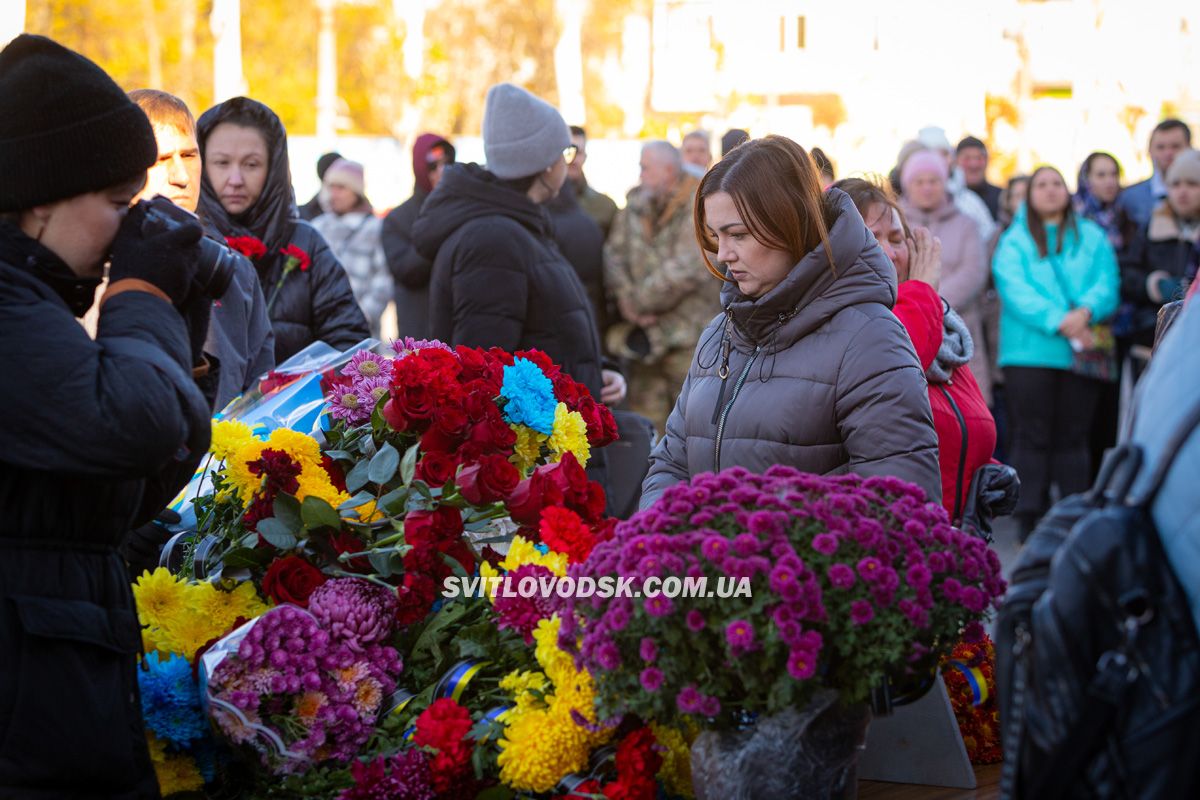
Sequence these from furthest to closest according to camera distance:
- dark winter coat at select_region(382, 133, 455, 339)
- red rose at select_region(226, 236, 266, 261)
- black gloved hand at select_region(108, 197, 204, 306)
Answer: dark winter coat at select_region(382, 133, 455, 339), red rose at select_region(226, 236, 266, 261), black gloved hand at select_region(108, 197, 204, 306)

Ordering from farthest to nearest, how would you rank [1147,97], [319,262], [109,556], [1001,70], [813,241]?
[1001,70], [1147,97], [319,262], [813,241], [109,556]

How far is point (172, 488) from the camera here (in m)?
2.57

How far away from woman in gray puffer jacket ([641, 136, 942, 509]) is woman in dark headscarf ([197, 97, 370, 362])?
199cm

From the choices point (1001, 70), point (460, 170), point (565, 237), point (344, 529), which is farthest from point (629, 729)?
point (1001, 70)

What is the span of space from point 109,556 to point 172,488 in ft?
0.65

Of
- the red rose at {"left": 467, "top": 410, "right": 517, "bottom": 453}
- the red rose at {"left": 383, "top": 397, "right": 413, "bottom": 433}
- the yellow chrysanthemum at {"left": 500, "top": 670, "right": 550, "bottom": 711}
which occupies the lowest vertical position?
the yellow chrysanthemum at {"left": 500, "top": 670, "right": 550, "bottom": 711}

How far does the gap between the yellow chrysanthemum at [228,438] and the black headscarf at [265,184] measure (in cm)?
174

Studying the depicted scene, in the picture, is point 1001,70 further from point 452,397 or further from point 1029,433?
point 452,397

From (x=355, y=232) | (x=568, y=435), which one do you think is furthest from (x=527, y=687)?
(x=355, y=232)

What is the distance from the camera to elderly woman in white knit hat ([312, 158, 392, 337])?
10.5m

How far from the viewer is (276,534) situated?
2.90 m

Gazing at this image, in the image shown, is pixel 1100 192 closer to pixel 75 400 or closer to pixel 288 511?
pixel 288 511

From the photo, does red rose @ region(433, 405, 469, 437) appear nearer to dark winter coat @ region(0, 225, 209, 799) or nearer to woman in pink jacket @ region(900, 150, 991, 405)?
dark winter coat @ region(0, 225, 209, 799)

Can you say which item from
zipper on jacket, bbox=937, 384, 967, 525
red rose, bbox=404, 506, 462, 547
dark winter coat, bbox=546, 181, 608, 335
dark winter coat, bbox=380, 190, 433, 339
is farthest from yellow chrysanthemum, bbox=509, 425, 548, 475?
dark winter coat, bbox=546, 181, 608, 335
